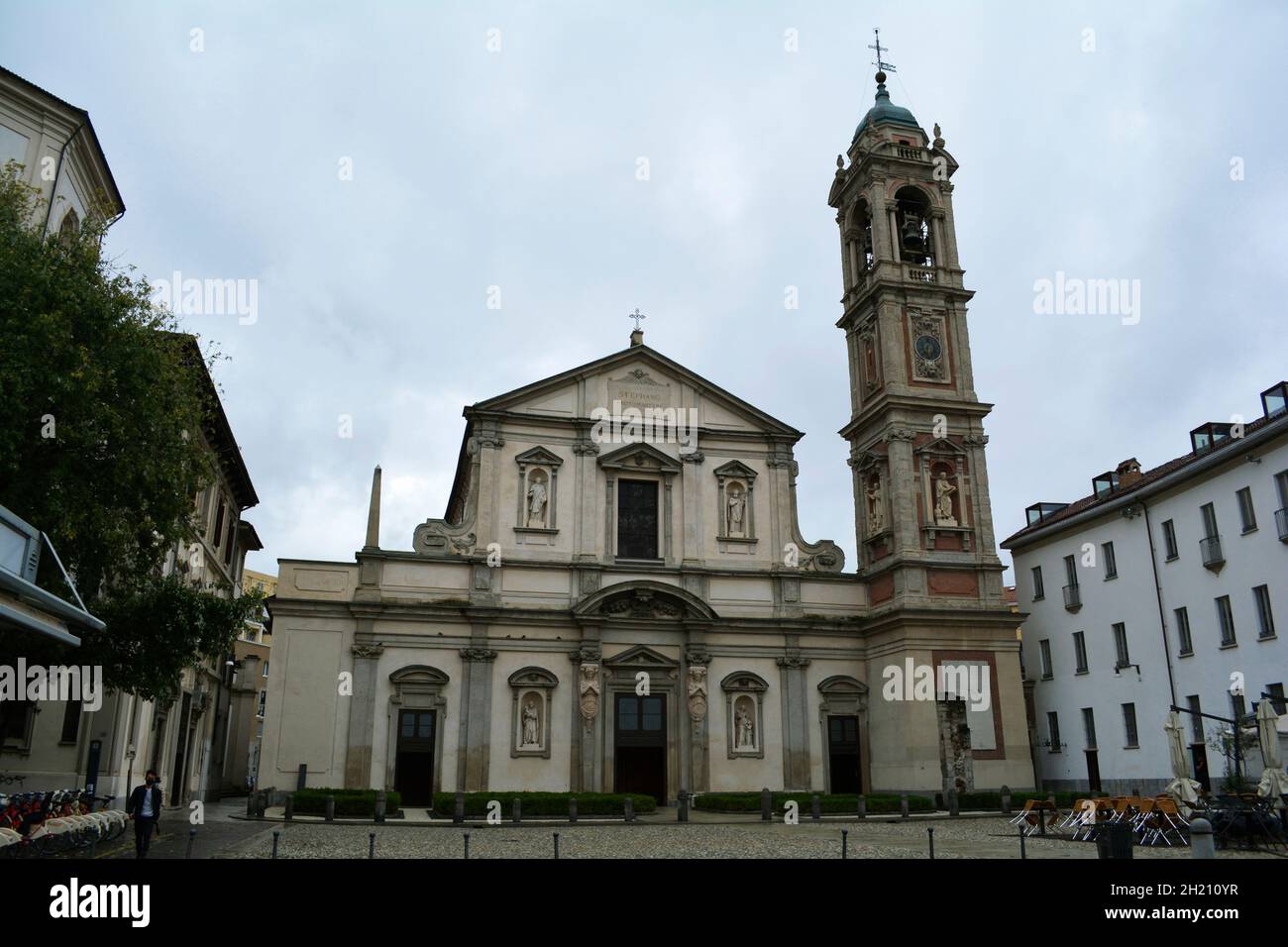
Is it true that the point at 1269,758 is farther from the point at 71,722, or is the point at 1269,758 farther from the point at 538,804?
the point at 71,722

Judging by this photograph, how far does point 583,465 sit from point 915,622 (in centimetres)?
1198

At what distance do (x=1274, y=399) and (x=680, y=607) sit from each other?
732 inches

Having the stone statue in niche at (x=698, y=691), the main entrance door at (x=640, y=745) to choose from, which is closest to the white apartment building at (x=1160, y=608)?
the stone statue in niche at (x=698, y=691)

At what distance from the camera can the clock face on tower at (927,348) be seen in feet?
111

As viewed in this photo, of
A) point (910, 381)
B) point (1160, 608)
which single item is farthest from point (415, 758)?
point (1160, 608)

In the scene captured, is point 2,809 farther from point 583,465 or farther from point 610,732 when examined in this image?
point 583,465

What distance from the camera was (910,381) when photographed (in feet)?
110

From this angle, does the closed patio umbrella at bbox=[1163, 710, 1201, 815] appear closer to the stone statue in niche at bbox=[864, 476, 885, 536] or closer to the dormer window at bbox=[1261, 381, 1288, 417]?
the dormer window at bbox=[1261, 381, 1288, 417]

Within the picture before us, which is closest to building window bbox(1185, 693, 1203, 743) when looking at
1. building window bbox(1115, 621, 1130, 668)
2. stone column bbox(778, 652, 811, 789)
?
→ building window bbox(1115, 621, 1130, 668)

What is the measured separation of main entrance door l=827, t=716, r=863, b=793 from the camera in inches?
1239

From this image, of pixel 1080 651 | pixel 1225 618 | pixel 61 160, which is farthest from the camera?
pixel 1080 651
